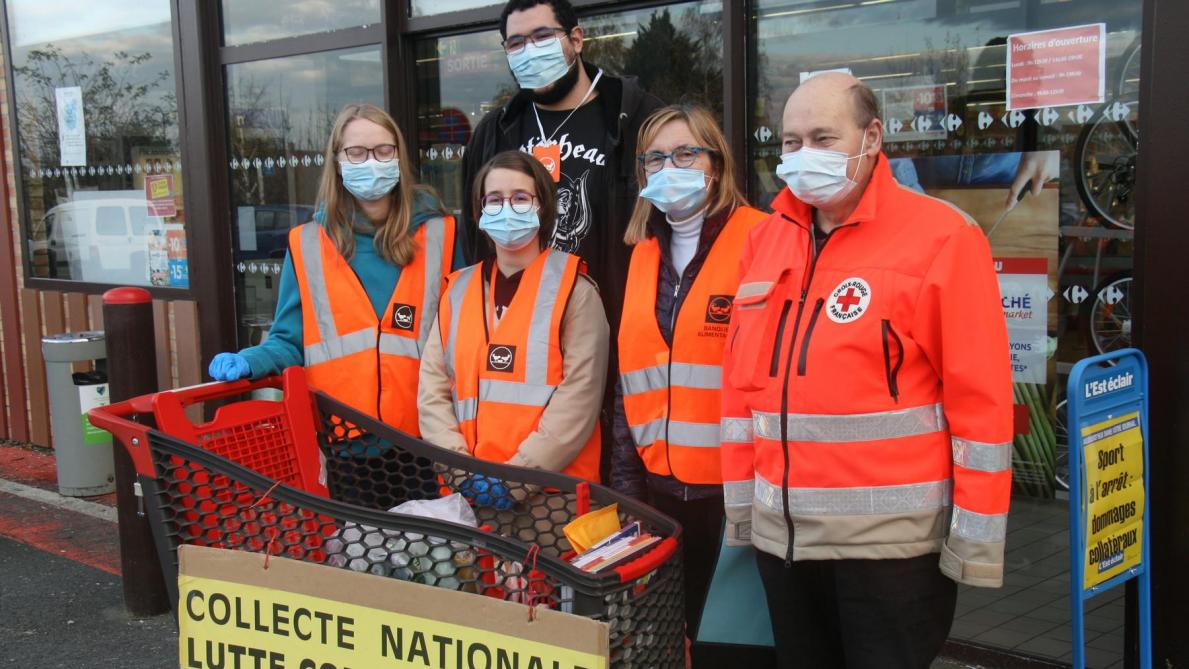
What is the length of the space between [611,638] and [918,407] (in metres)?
0.82

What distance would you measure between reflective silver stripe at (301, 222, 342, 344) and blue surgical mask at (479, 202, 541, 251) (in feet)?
2.10

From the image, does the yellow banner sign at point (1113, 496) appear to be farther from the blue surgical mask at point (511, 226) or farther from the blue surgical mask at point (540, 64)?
the blue surgical mask at point (540, 64)

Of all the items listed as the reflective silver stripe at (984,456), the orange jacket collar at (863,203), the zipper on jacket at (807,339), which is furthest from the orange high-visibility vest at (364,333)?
the reflective silver stripe at (984,456)

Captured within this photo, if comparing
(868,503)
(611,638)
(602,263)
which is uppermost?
(602,263)

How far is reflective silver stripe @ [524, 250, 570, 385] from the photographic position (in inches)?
127

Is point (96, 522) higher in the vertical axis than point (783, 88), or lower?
lower

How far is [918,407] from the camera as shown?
2461 millimetres

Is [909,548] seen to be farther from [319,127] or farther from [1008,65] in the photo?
[319,127]

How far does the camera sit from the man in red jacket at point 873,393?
2.38 m

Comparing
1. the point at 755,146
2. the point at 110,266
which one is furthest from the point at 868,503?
the point at 110,266

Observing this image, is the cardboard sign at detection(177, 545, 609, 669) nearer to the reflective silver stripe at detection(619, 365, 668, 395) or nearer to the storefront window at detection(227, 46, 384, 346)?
the reflective silver stripe at detection(619, 365, 668, 395)

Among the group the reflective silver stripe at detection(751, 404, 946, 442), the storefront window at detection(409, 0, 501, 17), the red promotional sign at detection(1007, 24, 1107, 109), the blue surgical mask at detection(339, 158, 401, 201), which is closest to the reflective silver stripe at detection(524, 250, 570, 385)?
the blue surgical mask at detection(339, 158, 401, 201)

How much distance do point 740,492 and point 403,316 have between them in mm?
1381

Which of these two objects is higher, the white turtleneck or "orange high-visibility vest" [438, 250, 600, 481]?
the white turtleneck
